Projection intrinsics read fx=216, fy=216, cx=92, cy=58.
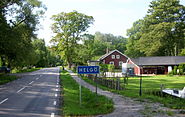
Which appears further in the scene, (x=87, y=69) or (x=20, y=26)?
(x=20, y=26)

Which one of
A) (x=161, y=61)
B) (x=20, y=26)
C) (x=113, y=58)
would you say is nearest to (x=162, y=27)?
(x=161, y=61)

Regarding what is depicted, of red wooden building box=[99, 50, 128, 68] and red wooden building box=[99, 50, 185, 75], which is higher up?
red wooden building box=[99, 50, 128, 68]

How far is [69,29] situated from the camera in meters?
59.8

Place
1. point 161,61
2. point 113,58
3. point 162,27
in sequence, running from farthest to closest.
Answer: point 113,58, point 162,27, point 161,61

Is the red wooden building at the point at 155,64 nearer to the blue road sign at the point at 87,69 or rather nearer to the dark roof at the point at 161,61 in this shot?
the dark roof at the point at 161,61

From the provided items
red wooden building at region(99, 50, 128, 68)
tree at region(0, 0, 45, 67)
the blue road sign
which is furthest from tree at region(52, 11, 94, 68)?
the blue road sign

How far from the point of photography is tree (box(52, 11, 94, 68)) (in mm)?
59656

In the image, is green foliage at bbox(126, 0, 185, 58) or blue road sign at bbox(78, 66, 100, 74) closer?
blue road sign at bbox(78, 66, 100, 74)

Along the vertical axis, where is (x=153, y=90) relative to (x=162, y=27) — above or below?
below

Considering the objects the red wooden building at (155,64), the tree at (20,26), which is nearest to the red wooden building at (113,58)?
the red wooden building at (155,64)

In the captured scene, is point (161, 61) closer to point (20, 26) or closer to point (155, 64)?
point (155, 64)

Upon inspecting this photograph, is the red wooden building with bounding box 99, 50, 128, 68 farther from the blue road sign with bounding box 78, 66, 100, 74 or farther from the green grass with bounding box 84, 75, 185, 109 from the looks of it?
the blue road sign with bounding box 78, 66, 100, 74

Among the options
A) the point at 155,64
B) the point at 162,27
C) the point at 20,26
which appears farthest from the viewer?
the point at 162,27

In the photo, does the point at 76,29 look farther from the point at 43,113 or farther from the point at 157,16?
the point at 43,113
